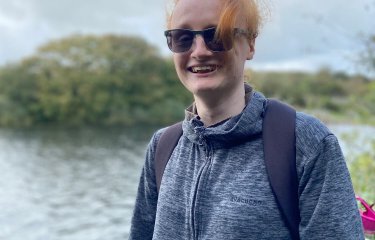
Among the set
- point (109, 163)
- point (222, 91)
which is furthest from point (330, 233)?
point (109, 163)

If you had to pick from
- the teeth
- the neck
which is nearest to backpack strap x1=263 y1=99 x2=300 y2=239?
the neck

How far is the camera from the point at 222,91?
61.4 inches

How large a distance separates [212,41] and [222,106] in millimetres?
202

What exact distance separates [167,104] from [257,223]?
1876 inches

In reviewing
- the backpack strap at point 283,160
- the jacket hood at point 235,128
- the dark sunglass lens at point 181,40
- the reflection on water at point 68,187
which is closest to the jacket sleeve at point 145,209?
the jacket hood at point 235,128

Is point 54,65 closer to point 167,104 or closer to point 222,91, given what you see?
point 167,104

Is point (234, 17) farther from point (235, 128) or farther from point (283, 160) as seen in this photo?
point (283, 160)

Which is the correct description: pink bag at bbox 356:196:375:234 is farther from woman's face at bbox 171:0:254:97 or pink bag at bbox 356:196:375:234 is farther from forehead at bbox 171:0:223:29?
forehead at bbox 171:0:223:29

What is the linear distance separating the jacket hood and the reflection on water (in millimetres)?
10585

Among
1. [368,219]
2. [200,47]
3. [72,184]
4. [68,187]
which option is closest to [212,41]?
[200,47]

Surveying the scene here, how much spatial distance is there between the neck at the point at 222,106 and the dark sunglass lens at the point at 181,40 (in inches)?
6.5

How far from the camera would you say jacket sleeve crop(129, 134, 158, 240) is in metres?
1.85

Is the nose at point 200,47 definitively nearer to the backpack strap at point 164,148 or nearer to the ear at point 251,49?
the ear at point 251,49

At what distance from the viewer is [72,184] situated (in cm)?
2020
